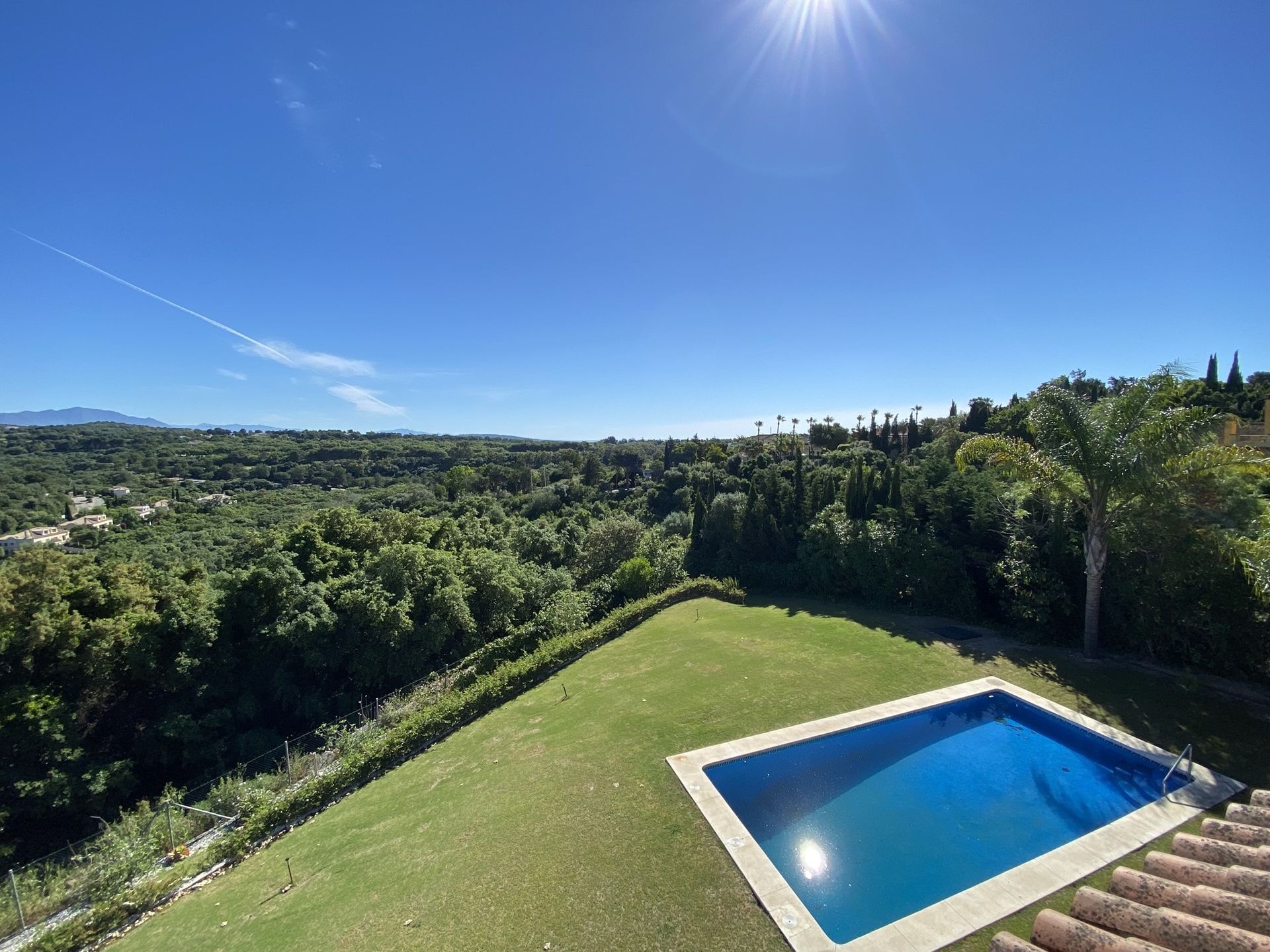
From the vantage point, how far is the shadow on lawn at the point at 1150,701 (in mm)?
8133

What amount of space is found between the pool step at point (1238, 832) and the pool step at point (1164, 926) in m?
1.59

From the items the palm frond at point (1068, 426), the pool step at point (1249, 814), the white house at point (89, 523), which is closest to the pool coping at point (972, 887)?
the pool step at point (1249, 814)

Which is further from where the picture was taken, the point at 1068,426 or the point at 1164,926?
the point at 1068,426

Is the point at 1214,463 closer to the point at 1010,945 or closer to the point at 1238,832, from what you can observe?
the point at 1238,832

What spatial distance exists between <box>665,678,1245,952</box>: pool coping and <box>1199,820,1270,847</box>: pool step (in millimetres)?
1619

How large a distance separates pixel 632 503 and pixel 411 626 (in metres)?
34.7

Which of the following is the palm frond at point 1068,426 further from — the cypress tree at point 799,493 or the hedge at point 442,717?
the hedge at point 442,717

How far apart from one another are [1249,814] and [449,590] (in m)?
19.2

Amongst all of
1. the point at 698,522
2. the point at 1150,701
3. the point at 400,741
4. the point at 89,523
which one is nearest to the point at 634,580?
the point at 698,522

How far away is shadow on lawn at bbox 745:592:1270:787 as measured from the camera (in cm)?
813

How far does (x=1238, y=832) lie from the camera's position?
16.2 ft

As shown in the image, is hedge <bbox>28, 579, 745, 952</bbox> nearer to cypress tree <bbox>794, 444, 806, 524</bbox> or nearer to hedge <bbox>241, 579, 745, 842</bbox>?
hedge <bbox>241, 579, 745, 842</bbox>

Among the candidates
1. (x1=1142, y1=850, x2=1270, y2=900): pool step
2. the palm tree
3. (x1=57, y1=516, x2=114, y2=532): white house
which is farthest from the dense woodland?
(x1=1142, y1=850, x2=1270, y2=900): pool step

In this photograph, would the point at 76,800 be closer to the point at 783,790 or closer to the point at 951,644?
the point at 783,790
